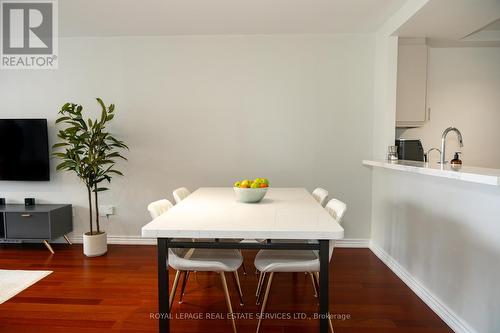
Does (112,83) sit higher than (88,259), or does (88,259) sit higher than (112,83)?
(112,83)

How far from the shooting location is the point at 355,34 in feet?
11.8

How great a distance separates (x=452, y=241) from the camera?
214 centimetres

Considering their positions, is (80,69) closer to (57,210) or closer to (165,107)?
(165,107)

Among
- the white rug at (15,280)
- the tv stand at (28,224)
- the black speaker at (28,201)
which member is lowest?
the white rug at (15,280)

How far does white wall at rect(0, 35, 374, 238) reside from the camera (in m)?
3.66

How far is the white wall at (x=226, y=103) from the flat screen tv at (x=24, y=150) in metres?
0.20

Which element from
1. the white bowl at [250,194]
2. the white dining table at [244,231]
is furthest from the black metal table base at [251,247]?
the white bowl at [250,194]

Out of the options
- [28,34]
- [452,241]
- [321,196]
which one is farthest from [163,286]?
[28,34]

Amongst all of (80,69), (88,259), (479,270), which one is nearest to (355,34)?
(479,270)

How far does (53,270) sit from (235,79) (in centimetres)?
277

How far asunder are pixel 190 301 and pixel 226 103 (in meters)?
2.21

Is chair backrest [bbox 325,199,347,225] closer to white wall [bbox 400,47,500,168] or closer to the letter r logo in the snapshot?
white wall [bbox 400,47,500,168]

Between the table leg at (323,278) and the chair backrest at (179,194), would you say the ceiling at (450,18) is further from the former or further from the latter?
the chair backrest at (179,194)

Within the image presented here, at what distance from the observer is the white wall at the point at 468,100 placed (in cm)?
368
